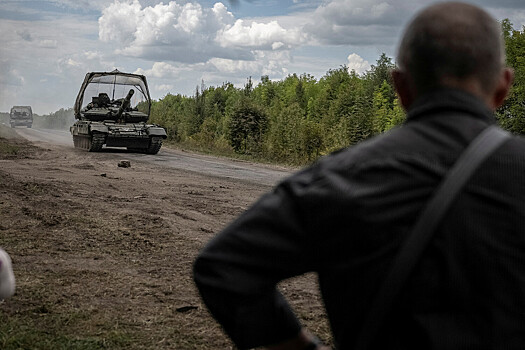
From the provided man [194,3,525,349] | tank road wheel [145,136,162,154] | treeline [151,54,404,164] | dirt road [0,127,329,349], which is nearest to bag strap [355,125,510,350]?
man [194,3,525,349]

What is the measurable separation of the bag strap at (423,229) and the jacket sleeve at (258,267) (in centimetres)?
17

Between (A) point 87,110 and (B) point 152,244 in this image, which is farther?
(A) point 87,110

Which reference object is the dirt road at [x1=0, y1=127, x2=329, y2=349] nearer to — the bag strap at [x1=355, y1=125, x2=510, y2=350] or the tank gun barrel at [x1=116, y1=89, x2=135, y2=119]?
the bag strap at [x1=355, y1=125, x2=510, y2=350]

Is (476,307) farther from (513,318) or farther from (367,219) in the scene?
(367,219)

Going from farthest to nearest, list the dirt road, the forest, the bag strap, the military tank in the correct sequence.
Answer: the forest → the military tank → the dirt road → the bag strap

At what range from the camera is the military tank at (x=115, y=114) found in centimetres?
2088

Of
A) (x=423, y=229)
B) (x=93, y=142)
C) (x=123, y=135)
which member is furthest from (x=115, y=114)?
(x=423, y=229)

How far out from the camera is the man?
122cm

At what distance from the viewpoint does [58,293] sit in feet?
16.0

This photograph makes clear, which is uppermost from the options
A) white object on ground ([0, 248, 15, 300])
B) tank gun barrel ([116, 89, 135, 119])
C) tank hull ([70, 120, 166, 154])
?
tank gun barrel ([116, 89, 135, 119])

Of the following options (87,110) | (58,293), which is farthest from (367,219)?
(87,110)

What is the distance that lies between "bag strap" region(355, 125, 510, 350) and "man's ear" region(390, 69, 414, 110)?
0.69 ft

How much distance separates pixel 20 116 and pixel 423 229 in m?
63.4

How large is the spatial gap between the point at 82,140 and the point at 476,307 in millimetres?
22673
